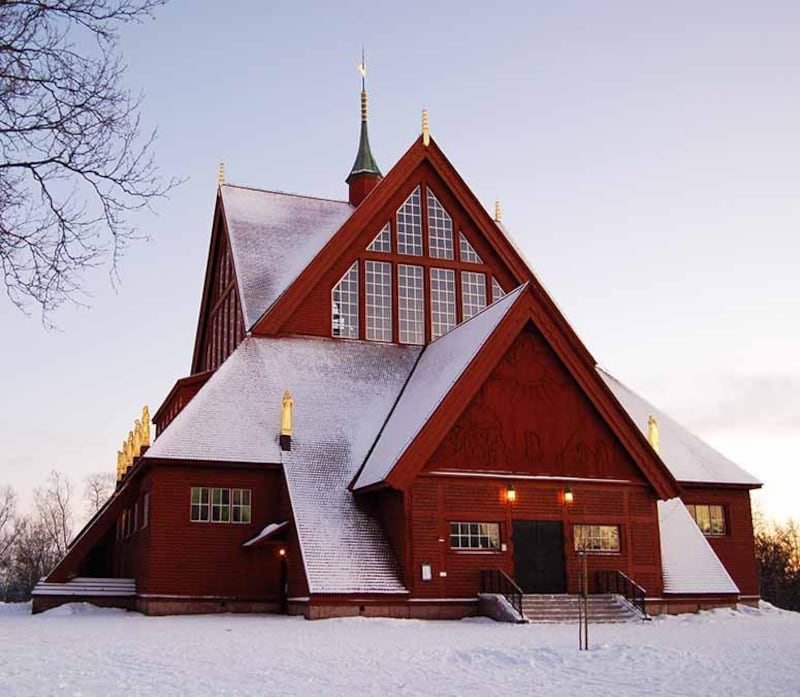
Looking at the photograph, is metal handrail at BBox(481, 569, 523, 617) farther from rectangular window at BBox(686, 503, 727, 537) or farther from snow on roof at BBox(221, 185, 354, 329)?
snow on roof at BBox(221, 185, 354, 329)

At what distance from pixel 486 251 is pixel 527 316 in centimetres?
1066

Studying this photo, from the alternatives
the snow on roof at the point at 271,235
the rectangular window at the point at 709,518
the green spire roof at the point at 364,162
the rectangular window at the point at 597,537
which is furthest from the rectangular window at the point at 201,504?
the green spire roof at the point at 364,162

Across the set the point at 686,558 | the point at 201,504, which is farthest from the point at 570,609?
the point at 201,504

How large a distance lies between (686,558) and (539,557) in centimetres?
578

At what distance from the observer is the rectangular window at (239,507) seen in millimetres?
30219

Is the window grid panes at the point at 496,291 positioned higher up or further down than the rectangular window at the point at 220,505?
higher up

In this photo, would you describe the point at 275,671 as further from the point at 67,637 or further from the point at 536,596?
the point at 536,596

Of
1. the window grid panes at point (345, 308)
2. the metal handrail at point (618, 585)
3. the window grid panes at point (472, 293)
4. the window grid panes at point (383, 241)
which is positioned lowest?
the metal handrail at point (618, 585)

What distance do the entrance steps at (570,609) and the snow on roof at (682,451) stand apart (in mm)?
8413

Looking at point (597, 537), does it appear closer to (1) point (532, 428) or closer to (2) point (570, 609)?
(2) point (570, 609)

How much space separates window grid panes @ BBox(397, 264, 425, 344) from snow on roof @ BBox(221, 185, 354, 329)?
3.31m

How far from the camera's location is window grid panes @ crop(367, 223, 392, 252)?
38.1 m

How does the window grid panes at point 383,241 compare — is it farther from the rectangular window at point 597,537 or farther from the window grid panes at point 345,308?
the rectangular window at point 597,537

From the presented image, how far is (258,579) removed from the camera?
29922 millimetres
